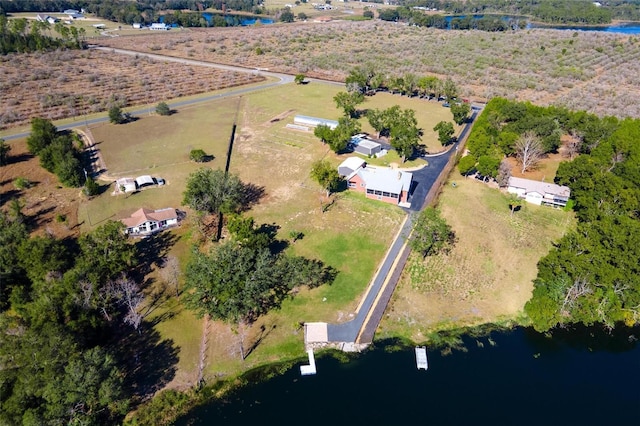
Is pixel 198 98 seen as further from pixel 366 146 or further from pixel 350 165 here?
pixel 350 165

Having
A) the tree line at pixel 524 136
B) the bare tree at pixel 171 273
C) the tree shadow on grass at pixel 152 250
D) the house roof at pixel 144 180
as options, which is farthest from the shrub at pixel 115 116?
the tree line at pixel 524 136

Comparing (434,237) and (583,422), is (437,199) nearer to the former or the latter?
(434,237)

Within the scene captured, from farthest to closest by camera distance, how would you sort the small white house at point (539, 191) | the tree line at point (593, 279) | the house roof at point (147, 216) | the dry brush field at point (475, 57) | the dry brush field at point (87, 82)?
the dry brush field at point (475, 57) < the dry brush field at point (87, 82) < the small white house at point (539, 191) < the house roof at point (147, 216) < the tree line at point (593, 279)

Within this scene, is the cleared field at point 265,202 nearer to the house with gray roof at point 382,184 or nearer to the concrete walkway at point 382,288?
the concrete walkway at point 382,288

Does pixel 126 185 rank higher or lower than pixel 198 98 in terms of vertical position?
lower

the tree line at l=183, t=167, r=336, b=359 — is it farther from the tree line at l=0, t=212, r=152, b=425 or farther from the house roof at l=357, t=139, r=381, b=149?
the house roof at l=357, t=139, r=381, b=149

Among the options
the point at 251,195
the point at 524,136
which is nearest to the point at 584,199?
the point at 524,136
